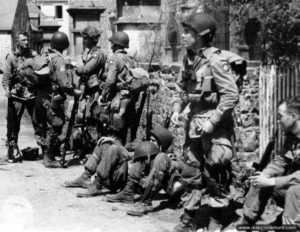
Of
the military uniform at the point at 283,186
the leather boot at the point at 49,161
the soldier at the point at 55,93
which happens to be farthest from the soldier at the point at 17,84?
the military uniform at the point at 283,186

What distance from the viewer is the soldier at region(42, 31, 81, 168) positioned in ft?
32.3

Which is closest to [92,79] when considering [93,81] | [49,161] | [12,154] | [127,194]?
[93,81]

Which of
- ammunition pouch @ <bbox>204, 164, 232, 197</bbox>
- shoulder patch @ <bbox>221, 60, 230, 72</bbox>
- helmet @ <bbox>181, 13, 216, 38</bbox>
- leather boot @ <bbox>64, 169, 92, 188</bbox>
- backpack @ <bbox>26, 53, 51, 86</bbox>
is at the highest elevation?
helmet @ <bbox>181, 13, 216, 38</bbox>

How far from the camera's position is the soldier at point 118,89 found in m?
9.06

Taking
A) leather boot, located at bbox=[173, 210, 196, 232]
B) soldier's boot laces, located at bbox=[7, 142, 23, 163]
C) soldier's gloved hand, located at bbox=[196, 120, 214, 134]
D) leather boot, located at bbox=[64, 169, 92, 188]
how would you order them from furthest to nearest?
soldier's boot laces, located at bbox=[7, 142, 23, 163], leather boot, located at bbox=[64, 169, 92, 188], leather boot, located at bbox=[173, 210, 196, 232], soldier's gloved hand, located at bbox=[196, 120, 214, 134]

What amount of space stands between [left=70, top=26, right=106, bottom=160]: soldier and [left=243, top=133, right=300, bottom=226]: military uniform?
488 cm

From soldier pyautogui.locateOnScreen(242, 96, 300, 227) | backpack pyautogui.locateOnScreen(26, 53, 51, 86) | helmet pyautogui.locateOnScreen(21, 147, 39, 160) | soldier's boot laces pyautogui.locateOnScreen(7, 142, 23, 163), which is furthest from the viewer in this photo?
helmet pyautogui.locateOnScreen(21, 147, 39, 160)

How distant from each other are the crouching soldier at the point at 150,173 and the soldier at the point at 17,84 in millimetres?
3561

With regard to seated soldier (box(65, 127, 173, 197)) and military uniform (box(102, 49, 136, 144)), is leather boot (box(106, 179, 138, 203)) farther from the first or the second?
military uniform (box(102, 49, 136, 144))

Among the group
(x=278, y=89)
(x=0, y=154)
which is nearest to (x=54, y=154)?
(x=0, y=154)

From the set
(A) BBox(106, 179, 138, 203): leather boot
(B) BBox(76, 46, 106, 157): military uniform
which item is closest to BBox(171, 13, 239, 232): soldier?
(A) BBox(106, 179, 138, 203): leather boot

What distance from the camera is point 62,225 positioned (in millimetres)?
6500

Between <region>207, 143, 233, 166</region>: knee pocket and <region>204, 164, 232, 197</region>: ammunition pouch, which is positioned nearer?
<region>207, 143, 233, 166</region>: knee pocket

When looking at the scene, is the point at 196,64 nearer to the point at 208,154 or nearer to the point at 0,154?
the point at 208,154
